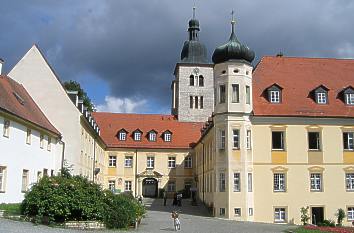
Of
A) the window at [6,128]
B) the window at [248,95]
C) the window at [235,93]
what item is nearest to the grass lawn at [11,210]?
the window at [6,128]

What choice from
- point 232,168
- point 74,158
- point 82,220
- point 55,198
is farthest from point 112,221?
point 74,158

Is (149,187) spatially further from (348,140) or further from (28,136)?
(28,136)

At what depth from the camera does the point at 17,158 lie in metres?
28.6

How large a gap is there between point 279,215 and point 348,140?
824 cm

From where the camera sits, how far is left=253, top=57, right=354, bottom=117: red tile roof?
120 feet

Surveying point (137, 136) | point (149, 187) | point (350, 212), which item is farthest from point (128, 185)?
point (350, 212)

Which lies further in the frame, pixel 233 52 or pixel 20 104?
pixel 233 52

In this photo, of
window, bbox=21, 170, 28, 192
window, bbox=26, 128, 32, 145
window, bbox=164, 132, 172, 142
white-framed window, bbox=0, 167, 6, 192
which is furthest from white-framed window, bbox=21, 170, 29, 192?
window, bbox=164, 132, 172, 142

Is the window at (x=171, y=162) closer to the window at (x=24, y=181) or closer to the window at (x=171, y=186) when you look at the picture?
the window at (x=171, y=186)

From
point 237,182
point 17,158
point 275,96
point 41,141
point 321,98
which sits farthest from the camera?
point 321,98

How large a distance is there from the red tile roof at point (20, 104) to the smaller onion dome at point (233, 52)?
14141 mm

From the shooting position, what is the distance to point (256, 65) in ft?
133

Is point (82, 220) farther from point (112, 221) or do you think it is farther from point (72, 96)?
point (72, 96)

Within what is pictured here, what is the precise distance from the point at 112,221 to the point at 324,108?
855 inches
